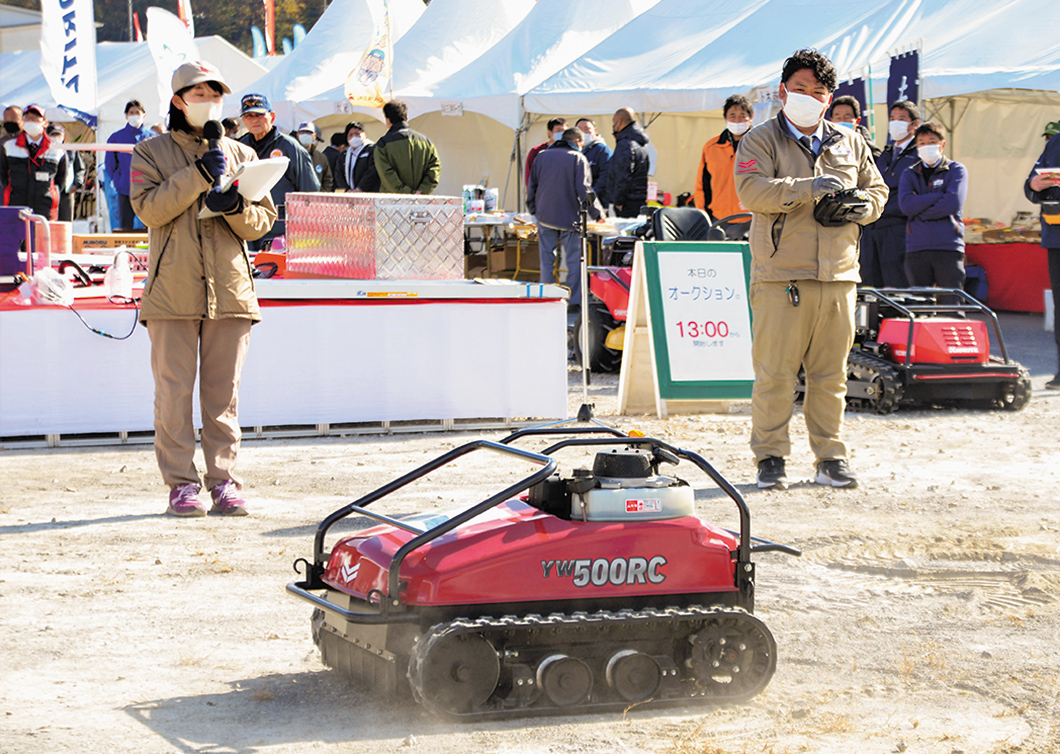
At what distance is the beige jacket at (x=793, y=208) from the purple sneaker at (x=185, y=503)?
313 centimetres

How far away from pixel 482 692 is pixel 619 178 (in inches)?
482

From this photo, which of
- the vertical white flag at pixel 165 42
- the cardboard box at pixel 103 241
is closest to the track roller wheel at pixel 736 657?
the cardboard box at pixel 103 241

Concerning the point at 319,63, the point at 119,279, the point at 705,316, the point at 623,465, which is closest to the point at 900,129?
the point at 705,316

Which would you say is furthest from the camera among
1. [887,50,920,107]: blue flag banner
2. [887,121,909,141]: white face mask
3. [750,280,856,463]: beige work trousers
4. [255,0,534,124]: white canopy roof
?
[255,0,534,124]: white canopy roof

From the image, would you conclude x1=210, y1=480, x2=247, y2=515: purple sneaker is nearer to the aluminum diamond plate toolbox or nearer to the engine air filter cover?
the aluminum diamond plate toolbox

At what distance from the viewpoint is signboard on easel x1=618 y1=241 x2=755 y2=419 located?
9664mm

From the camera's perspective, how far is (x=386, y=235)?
8.51m

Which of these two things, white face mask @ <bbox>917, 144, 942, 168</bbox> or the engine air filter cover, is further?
white face mask @ <bbox>917, 144, 942, 168</bbox>

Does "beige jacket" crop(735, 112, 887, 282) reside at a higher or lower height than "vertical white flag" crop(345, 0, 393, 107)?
lower

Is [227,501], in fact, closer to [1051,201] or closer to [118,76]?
[1051,201]

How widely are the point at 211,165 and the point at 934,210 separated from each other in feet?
23.4

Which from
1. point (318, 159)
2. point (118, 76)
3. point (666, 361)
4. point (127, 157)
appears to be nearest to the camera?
point (666, 361)

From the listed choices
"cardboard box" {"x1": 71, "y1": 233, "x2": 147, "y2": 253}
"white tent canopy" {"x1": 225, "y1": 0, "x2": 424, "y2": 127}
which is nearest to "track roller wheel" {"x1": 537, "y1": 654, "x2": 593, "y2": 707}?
"cardboard box" {"x1": 71, "y1": 233, "x2": 147, "y2": 253}

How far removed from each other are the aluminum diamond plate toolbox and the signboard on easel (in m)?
1.58
